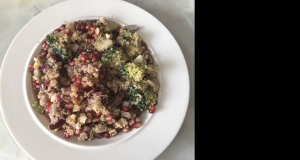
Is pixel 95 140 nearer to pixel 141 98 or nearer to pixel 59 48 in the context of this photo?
pixel 141 98

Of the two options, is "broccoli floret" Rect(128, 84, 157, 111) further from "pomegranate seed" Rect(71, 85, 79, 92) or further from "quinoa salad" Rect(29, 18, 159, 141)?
"pomegranate seed" Rect(71, 85, 79, 92)

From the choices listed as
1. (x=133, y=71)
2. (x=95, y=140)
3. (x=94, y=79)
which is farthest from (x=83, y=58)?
(x=95, y=140)

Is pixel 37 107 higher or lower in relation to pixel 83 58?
lower

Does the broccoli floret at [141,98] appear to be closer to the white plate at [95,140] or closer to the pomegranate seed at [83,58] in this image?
the white plate at [95,140]

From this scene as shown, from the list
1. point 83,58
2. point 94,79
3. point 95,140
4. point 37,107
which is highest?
point 83,58
